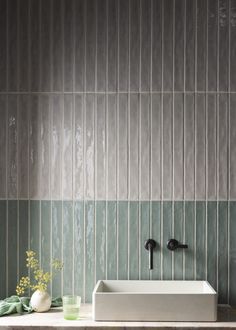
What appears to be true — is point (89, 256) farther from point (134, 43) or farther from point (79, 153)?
point (134, 43)

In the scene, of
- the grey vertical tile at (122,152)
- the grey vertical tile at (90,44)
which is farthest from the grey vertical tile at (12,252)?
the grey vertical tile at (90,44)

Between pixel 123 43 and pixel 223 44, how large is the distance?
0.54m

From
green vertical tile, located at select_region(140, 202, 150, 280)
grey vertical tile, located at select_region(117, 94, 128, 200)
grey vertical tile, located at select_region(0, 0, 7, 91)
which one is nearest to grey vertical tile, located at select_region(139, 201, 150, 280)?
green vertical tile, located at select_region(140, 202, 150, 280)

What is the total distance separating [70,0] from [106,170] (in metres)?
0.95

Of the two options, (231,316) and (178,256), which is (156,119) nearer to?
(178,256)

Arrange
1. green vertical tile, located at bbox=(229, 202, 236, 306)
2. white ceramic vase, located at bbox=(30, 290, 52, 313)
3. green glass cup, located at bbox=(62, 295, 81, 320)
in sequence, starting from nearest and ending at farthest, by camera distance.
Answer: green glass cup, located at bbox=(62, 295, 81, 320)
white ceramic vase, located at bbox=(30, 290, 52, 313)
green vertical tile, located at bbox=(229, 202, 236, 306)

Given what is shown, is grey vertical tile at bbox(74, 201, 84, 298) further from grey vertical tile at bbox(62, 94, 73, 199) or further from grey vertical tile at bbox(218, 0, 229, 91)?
grey vertical tile at bbox(218, 0, 229, 91)

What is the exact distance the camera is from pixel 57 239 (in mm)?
2855

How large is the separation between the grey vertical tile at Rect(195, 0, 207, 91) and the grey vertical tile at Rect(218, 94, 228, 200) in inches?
5.1

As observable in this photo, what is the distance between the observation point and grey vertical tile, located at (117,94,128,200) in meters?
2.85

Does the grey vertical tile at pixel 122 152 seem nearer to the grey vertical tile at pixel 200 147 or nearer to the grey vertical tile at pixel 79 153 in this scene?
the grey vertical tile at pixel 79 153

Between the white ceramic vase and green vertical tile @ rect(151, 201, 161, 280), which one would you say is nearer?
the white ceramic vase

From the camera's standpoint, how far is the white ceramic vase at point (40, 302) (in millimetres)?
2576

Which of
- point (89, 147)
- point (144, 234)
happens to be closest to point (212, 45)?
point (89, 147)
